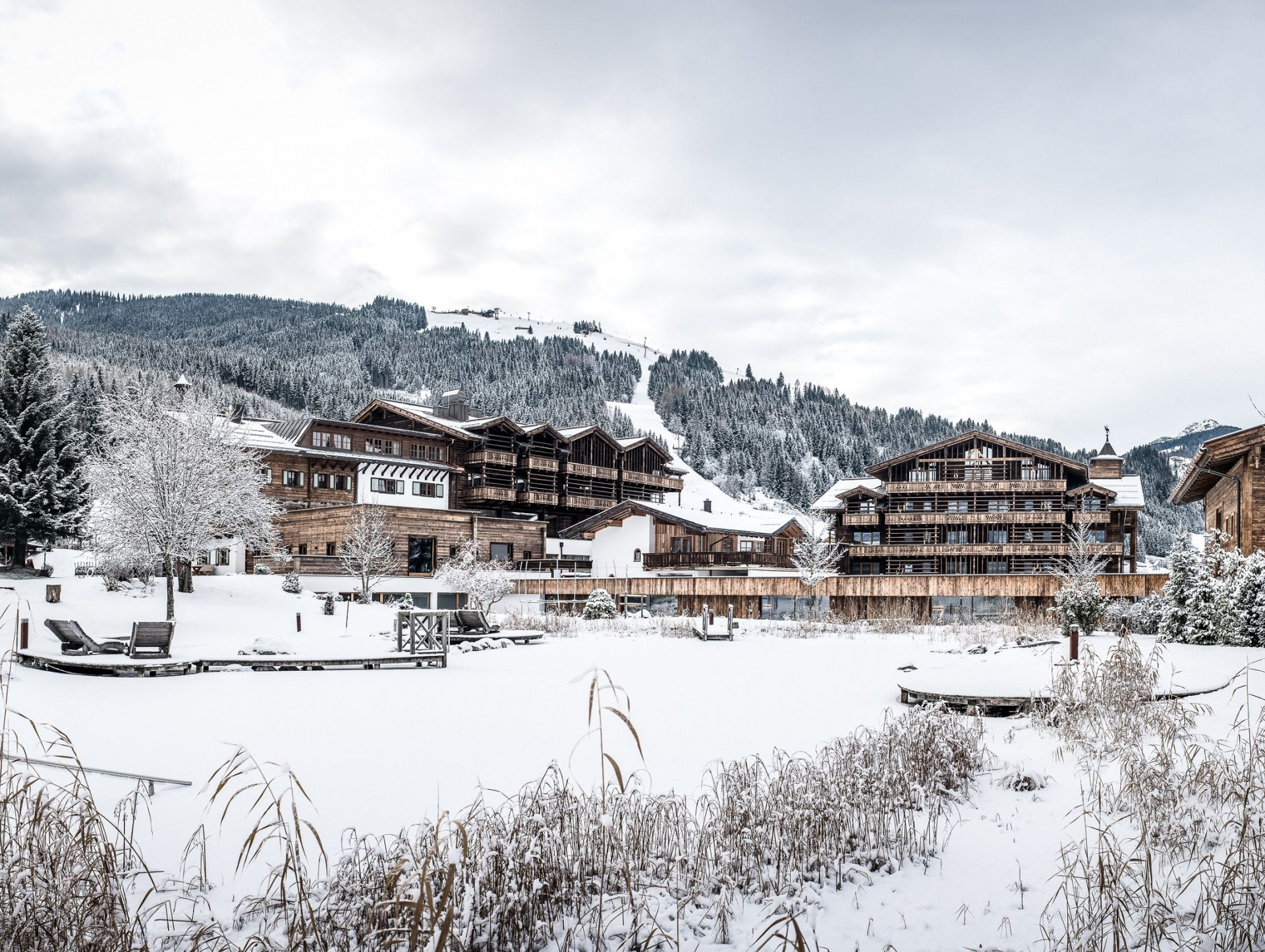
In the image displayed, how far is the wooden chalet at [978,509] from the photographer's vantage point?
50656 millimetres

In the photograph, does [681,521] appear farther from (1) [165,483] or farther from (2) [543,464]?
(1) [165,483]

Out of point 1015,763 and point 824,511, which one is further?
point 824,511

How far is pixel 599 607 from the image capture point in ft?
107

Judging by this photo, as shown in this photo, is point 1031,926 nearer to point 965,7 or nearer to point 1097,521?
point 965,7

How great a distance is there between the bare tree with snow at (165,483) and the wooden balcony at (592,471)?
26.7 metres

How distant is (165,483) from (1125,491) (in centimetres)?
4770

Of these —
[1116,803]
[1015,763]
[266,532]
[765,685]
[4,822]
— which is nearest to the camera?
[4,822]

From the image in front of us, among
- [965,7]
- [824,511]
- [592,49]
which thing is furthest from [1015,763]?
[824,511]

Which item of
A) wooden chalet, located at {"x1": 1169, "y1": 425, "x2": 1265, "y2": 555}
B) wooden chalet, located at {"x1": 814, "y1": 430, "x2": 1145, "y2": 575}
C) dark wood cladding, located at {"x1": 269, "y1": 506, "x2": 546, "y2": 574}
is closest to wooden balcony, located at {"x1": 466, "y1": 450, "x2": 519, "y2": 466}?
dark wood cladding, located at {"x1": 269, "y1": 506, "x2": 546, "y2": 574}

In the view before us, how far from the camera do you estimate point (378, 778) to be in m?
8.46

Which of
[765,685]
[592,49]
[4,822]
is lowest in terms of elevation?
[765,685]

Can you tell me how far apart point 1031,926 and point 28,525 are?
3365cm

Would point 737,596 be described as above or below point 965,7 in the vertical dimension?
below

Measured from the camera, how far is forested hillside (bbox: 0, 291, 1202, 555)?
120m
